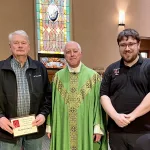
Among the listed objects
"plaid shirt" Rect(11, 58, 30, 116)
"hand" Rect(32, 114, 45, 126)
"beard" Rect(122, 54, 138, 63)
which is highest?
"beard" Rect(122, 54, 138, 63)

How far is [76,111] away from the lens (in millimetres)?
2271

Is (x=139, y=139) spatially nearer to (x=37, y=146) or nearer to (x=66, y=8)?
(x=37, y=146)

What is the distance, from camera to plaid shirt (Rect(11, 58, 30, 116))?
1975mm

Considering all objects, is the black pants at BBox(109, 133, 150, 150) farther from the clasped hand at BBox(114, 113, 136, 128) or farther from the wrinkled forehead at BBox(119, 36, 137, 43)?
the wrinkled forehead at BBox(119, 36, 137, 43)

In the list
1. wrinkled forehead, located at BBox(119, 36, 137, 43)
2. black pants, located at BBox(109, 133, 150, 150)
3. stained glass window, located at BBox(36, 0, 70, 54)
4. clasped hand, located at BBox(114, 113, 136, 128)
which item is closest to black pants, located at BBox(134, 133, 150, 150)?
black pants, located at BBox(109, 133, 150, 150)

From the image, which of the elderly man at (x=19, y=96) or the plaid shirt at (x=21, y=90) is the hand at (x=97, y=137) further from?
the plaid shirt at (x=21, y=90)

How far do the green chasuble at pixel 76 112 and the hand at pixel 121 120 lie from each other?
363 millimetres

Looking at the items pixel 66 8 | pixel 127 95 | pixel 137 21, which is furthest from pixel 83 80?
pixel 137 21

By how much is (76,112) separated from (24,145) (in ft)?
1.72

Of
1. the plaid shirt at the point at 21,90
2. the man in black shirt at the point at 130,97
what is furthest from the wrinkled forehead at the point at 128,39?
the plaid shirt at the point at 21,90

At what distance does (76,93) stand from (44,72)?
35cm

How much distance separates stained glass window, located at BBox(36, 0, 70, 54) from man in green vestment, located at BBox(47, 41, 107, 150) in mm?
2734

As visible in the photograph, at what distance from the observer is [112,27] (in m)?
5.35

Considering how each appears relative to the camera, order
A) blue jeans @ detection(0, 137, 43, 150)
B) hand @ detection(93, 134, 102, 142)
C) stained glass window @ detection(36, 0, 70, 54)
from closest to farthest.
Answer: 1. blue jeans @ detection(0, 137, 43, 150)
2. hand @ detection(93, 134, 102, 142)
3. stained glass window @ detection(36, 0, 70, 54)
